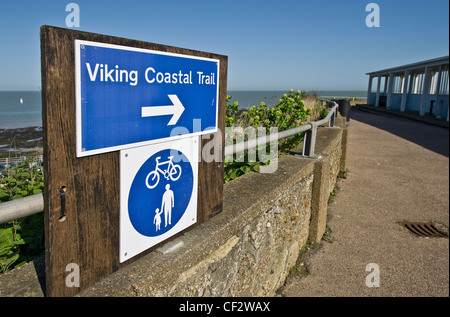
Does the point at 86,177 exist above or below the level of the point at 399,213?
above

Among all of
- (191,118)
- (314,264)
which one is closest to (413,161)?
(314,264)

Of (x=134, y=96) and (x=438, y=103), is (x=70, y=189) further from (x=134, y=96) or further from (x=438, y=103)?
(x=438, y=103)

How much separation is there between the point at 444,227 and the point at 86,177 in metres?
5.25

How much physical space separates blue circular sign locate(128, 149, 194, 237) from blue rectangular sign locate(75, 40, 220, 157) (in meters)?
0.13

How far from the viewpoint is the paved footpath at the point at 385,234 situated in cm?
353

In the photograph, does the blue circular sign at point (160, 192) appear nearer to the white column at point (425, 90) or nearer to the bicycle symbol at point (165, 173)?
the bicycle symbol at point (165, 173)

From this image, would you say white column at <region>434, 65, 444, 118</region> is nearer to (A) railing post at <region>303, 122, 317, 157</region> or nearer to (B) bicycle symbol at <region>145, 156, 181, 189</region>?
(A) railing post at <region>303, 122, 317, 157</region>

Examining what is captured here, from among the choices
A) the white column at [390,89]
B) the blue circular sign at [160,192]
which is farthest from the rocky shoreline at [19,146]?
the white column at [390,89]

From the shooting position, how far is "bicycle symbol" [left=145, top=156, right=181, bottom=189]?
167 centimetres

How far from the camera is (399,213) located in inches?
212

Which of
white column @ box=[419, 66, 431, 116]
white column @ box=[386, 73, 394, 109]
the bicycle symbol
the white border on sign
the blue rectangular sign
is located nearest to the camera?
the blue rectangular sign

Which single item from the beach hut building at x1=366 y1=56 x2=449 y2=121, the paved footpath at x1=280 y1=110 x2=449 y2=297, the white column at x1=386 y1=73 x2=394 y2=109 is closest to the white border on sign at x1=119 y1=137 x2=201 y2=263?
the paved footpath at x1=280 y1=110 x2=449 y2=297
